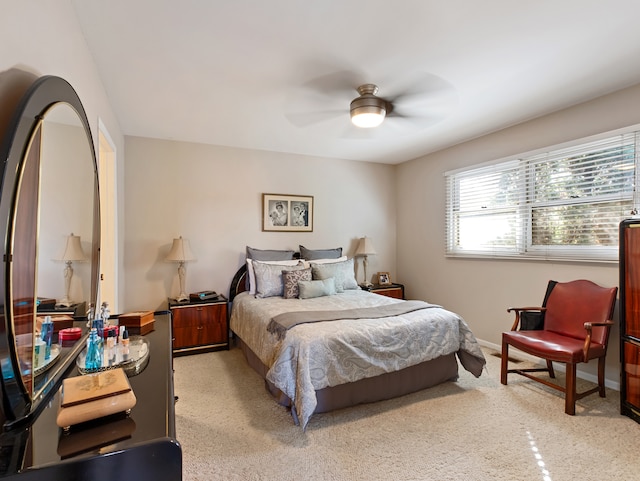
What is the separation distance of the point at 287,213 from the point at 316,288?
→ 1.35 metres

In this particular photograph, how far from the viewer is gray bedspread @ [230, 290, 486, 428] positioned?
234cm

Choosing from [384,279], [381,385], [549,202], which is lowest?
[381,385]

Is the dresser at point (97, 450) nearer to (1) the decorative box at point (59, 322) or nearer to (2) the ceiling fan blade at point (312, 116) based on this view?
(1) the decorative box at point (59, 322)

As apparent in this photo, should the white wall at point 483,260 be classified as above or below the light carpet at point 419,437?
above

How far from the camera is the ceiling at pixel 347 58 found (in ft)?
6.00

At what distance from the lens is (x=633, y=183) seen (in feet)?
9.07

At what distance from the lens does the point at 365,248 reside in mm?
4938

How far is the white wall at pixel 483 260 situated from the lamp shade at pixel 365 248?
674 mm

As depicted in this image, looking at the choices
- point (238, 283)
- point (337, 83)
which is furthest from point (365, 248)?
point (337, 83)

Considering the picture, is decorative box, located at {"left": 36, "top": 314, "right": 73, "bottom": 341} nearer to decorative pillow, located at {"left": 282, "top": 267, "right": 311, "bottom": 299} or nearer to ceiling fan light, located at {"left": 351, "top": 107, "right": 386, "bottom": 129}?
ceiling fan light, located at {"left": 351, "top": 107, "right": 386, "bottom": 129}

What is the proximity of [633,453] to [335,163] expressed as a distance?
4199 mm

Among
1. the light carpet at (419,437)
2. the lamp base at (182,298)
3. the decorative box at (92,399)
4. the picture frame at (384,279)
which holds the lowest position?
the light carpet at (419,437)

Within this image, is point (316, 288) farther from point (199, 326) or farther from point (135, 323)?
point (135, 323)

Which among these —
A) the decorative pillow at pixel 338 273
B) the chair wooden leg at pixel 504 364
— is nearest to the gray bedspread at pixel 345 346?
the chair wooden leg at pixel 504 364
